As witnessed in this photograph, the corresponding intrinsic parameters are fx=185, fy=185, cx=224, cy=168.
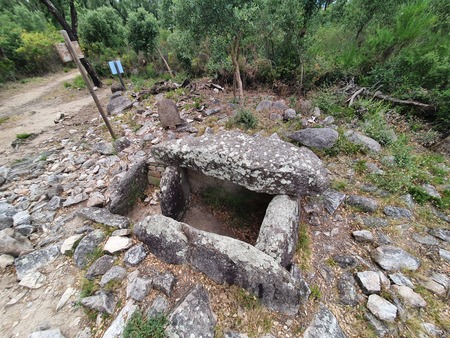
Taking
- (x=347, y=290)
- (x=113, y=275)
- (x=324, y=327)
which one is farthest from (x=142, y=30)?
(x=324, y=327)

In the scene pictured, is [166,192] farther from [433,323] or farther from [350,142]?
[350,142]

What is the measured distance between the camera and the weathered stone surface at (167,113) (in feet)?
16.3

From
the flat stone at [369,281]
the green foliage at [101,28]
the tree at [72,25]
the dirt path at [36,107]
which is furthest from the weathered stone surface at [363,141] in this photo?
the green foliage at [101,28]

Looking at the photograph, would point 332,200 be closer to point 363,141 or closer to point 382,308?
point 382,308

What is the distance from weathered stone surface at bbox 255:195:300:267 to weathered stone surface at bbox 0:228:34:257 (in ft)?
10.6

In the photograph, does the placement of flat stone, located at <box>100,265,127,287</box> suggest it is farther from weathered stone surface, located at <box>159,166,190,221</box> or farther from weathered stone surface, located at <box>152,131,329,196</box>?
weathered stone surface, located at <box>152,131,329,196</box>

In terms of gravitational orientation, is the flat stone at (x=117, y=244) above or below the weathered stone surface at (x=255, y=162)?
below

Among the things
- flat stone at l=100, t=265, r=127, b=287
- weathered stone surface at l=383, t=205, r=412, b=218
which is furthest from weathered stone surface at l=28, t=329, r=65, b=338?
weathered stone surface at l=383, t=205, r=412, b=218

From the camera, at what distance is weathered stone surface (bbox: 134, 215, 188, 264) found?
216 centimetres

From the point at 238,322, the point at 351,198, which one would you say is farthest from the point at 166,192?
the point at 351,198

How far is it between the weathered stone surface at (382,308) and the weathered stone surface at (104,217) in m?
3.09

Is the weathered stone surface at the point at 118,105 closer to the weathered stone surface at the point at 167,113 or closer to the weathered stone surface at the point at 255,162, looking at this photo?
the weathered stone surface at the point at 167,113

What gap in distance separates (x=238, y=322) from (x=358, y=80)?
7442mm

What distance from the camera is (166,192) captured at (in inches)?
118
